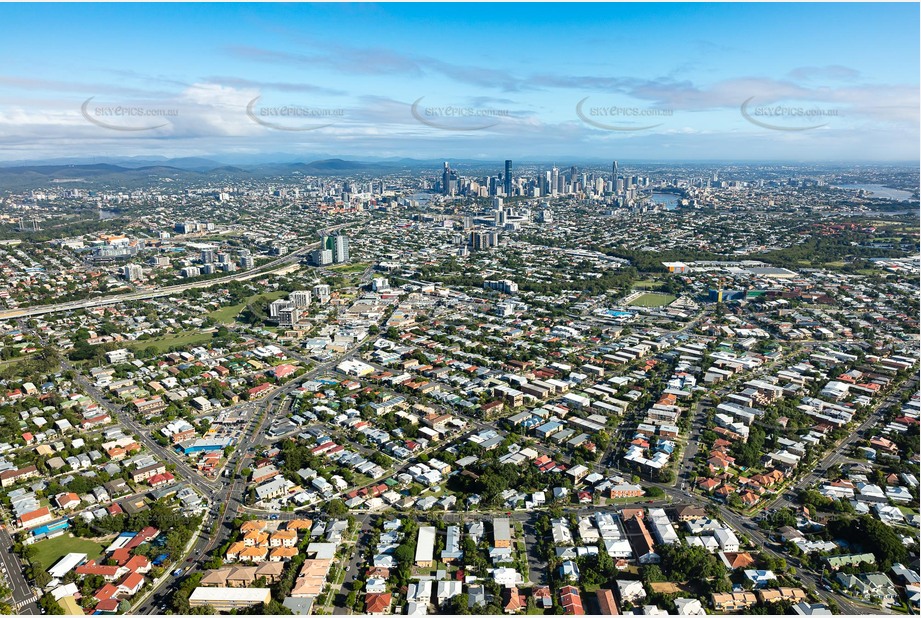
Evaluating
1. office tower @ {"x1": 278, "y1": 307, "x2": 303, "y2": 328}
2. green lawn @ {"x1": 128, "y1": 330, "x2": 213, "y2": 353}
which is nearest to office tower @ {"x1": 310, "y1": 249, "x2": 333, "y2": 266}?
office tower @ {"x1": 278, "y1": 307, "x2": 303, "y2": 328}

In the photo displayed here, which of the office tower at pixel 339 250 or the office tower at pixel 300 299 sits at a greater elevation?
the office tower at pixel 339 250

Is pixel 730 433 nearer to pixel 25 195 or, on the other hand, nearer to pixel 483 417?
pixel 483 417

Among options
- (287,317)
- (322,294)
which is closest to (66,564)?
(287,317)

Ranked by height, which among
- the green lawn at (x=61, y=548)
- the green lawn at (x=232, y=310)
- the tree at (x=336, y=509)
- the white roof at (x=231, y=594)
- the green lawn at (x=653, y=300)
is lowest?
the green lawn at (x=61, y=548)

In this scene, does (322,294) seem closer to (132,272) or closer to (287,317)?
(287,317)

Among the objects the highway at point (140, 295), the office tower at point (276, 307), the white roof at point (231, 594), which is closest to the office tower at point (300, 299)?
the office tower at point (276, 307)

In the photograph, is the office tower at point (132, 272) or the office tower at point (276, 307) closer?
the office tower at point (276, 307)

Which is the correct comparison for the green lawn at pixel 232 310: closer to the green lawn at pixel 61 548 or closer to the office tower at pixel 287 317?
the office tower at pixel 287 317
